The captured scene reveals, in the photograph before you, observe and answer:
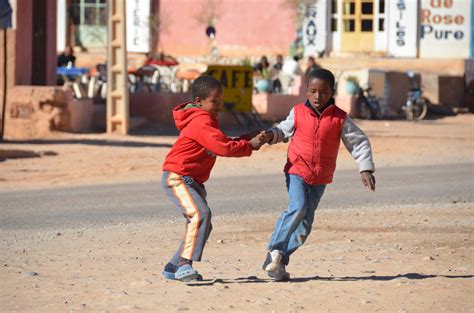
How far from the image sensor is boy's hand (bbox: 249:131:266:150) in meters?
7.21

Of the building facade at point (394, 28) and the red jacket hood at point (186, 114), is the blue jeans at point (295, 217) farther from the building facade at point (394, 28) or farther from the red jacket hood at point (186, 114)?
the building facade at point (394, 28)

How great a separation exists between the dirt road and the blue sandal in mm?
70

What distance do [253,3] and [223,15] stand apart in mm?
1176

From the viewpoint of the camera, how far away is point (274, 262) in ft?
24.4

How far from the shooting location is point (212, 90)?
732 centimetres

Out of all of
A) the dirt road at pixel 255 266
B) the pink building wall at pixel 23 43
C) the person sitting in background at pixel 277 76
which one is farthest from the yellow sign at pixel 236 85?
the dirt road at pixel 255 266

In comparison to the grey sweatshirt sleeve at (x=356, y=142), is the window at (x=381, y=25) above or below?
above

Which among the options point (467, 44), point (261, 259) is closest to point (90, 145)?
point (261, 259)

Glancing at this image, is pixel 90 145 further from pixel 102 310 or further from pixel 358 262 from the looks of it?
pixel 102 310

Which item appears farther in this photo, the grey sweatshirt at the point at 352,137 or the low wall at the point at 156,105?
the low wall at the point at 156,105

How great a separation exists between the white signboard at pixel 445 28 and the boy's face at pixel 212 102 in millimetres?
30697

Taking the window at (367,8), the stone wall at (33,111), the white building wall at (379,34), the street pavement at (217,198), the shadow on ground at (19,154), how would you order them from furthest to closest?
the window at (367,8), the white building wall at (379,34), the stone wall at (33,111), the shadow on ground at (19,154), the street pavement at (217,198)

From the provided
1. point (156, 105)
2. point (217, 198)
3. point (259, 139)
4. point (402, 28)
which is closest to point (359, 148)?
point (259, 139)

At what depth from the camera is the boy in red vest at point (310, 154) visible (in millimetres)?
7438
